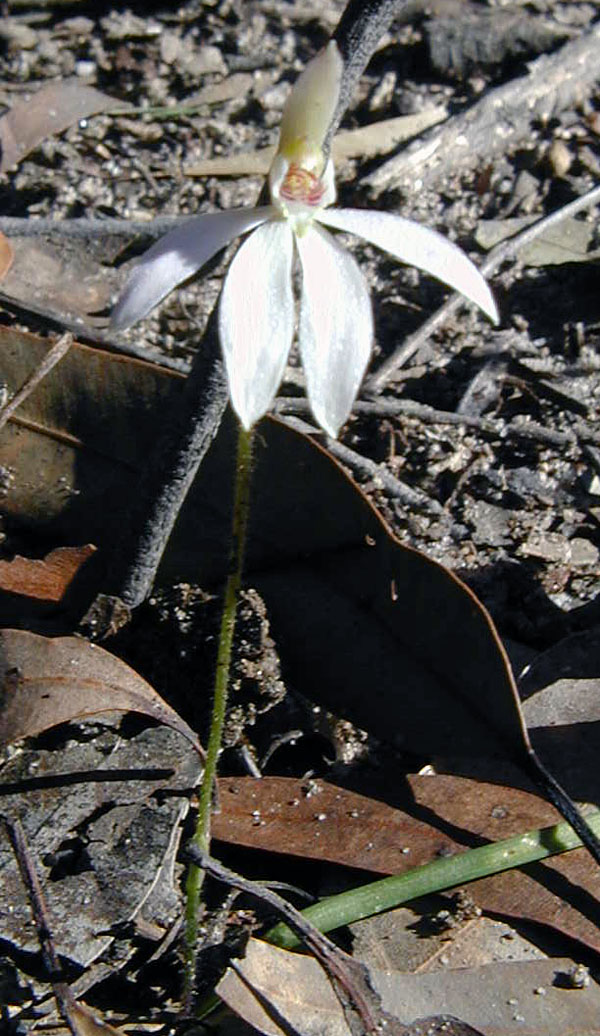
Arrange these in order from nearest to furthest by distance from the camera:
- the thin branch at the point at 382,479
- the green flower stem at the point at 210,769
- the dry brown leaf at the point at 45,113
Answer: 1. the green flower stem at the point at 210,769
2. the thin branch at the point at 382,479
3. the dry brown leaf at the point at 45,113

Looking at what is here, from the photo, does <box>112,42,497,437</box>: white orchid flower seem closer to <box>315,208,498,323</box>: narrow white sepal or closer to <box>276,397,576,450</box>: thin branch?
<box>315,208,498,323</box>: narrow white sepal

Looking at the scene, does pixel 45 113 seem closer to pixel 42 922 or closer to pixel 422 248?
pixel 422 248

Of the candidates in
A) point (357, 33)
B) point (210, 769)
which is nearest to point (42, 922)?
point (210, 769)

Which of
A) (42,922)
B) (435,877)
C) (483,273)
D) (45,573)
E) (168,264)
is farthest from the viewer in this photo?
(483,273)

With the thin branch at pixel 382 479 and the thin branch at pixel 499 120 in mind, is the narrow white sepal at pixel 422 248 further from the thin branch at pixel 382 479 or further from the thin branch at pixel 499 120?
the thin branch at pixel 499 120

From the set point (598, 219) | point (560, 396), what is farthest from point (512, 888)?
point (598, 219)

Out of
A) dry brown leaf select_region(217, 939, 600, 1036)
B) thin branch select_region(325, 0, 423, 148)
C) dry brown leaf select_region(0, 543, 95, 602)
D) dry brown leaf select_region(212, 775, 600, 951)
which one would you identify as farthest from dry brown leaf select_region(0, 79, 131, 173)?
dry brown leaf select_region(217, 939, 600, 1036)

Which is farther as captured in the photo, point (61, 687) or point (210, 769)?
point (61, 687)

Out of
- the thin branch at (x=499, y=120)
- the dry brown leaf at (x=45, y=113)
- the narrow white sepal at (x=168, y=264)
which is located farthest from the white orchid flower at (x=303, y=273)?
the dry brown leaf at (x=45, y=113)

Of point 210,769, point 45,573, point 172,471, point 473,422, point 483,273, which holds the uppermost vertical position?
point 483,273
